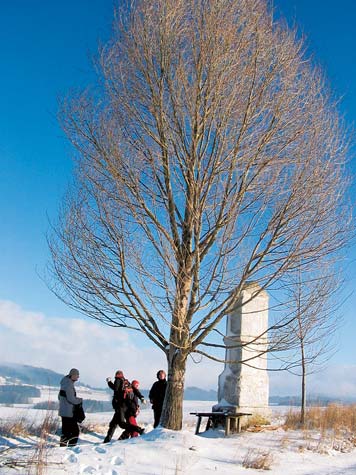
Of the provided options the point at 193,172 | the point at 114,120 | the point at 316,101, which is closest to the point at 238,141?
the point at 193,172

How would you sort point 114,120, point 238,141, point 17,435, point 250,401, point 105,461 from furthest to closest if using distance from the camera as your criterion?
point 250,401
point 17,435
point 114,120
point 238,141
point 105,461

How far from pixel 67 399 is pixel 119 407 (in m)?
1.21

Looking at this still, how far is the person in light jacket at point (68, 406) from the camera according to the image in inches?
378

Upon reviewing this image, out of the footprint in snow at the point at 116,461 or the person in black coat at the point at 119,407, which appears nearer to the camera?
the footprint in snow at the point at 116,461

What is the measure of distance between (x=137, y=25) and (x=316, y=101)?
3713 mm

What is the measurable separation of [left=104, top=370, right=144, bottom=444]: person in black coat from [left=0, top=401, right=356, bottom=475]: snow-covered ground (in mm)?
763

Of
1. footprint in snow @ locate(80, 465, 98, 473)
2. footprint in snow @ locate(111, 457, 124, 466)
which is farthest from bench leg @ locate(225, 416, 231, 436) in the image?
footprint in snow @ locate(80, 465, 98, 473)

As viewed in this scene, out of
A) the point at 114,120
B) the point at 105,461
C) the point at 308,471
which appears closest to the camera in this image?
the point at 105,461

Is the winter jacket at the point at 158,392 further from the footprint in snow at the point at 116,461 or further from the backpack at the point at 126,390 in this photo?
the footprint in snow at the point at 116,461

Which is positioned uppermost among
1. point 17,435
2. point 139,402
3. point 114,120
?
point 114,120

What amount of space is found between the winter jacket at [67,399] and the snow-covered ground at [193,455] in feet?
3.00

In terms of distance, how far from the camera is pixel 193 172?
981 cm

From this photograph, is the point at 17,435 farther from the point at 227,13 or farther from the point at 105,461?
the point at 227,13

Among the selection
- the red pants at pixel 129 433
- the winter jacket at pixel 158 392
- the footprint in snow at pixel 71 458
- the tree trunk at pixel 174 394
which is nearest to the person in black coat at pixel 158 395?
the winter jacket at pixel 158 392
